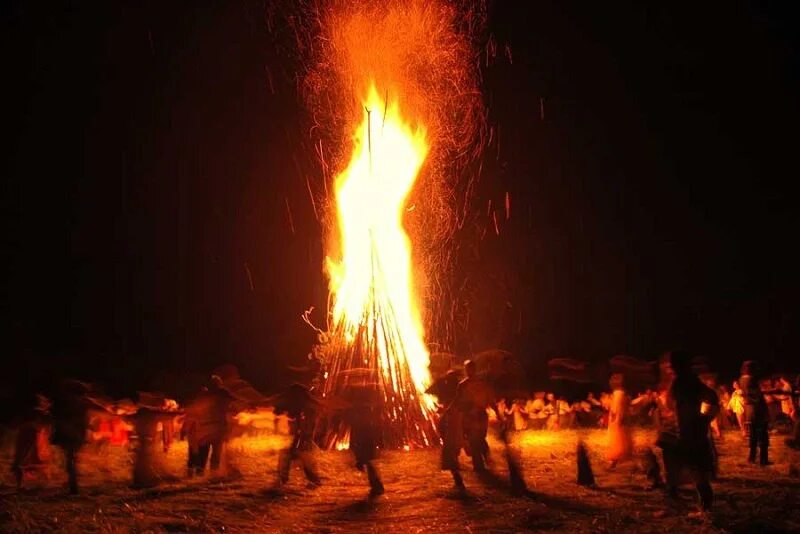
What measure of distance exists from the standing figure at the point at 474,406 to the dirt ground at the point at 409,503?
360 mm

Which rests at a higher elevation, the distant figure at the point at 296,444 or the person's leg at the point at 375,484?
the distant figure at the point at 296,444

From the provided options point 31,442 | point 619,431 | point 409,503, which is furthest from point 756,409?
point 31,442

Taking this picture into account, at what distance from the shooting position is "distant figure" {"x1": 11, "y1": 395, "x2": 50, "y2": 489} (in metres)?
9.78

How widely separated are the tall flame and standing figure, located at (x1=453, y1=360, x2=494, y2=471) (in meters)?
3.32

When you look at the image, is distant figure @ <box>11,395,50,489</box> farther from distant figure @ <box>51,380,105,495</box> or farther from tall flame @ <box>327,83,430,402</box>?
tall flame @ <box>327,83,430,402</box>

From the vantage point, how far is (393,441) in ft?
43.4

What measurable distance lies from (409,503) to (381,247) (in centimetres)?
610

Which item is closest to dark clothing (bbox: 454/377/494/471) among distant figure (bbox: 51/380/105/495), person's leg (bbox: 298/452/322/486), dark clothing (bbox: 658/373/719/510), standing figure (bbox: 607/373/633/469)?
standing figure (bbox: 607/373/633/469)

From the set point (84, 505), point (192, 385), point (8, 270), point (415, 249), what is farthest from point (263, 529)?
point (8, 270)

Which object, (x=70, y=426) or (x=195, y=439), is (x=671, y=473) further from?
(x=70, y=426)

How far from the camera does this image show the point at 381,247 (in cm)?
1400

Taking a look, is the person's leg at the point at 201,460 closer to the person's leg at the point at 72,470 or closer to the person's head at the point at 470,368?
the person's leg at the point at 72,470

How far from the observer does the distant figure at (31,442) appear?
9781 millimetres

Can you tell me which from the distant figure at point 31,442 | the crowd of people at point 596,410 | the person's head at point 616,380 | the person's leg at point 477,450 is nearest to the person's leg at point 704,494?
the person's head at point 616,380
